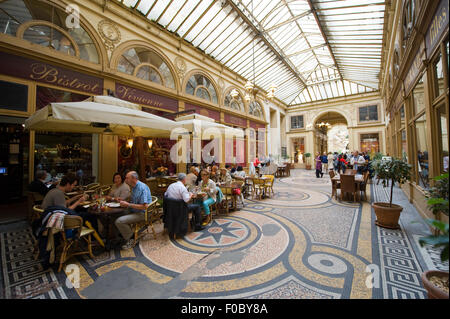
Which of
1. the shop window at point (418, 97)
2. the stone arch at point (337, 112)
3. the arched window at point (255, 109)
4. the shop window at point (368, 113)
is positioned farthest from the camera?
the stone arch at point (337, 112)

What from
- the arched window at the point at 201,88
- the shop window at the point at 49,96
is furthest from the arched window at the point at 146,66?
the shop window at the point at 49,96

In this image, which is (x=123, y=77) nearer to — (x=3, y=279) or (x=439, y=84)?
(x=3, y=279)

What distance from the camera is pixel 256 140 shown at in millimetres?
14352

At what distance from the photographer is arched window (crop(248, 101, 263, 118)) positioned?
1381 centimetres

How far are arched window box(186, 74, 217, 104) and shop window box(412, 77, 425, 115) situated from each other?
791 cm

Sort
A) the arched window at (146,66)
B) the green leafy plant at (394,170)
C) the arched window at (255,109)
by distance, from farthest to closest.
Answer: the arched window at (255,109)
the arched window at (146,66)
the green leafy plant at (394,170)

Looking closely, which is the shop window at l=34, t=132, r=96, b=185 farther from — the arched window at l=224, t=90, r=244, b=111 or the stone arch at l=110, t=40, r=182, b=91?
the arched window at l=224, t=90, r=244, b=111

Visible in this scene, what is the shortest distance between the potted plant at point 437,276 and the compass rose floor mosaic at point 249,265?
0.13 m

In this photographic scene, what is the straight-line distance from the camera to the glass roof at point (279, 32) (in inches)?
294

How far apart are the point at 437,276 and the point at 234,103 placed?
38.0ft

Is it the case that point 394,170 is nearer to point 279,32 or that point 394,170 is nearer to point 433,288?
point 433,288

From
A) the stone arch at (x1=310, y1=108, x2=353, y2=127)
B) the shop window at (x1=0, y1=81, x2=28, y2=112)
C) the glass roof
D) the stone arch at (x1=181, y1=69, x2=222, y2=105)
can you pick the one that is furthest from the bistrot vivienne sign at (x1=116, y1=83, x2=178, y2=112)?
the stone arch at (x1=310, y1=108, x2=353, y2=127)

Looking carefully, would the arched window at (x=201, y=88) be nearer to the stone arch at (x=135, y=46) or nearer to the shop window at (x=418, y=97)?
the stone arch at (x=135, y=46)

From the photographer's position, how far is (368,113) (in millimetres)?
16688
